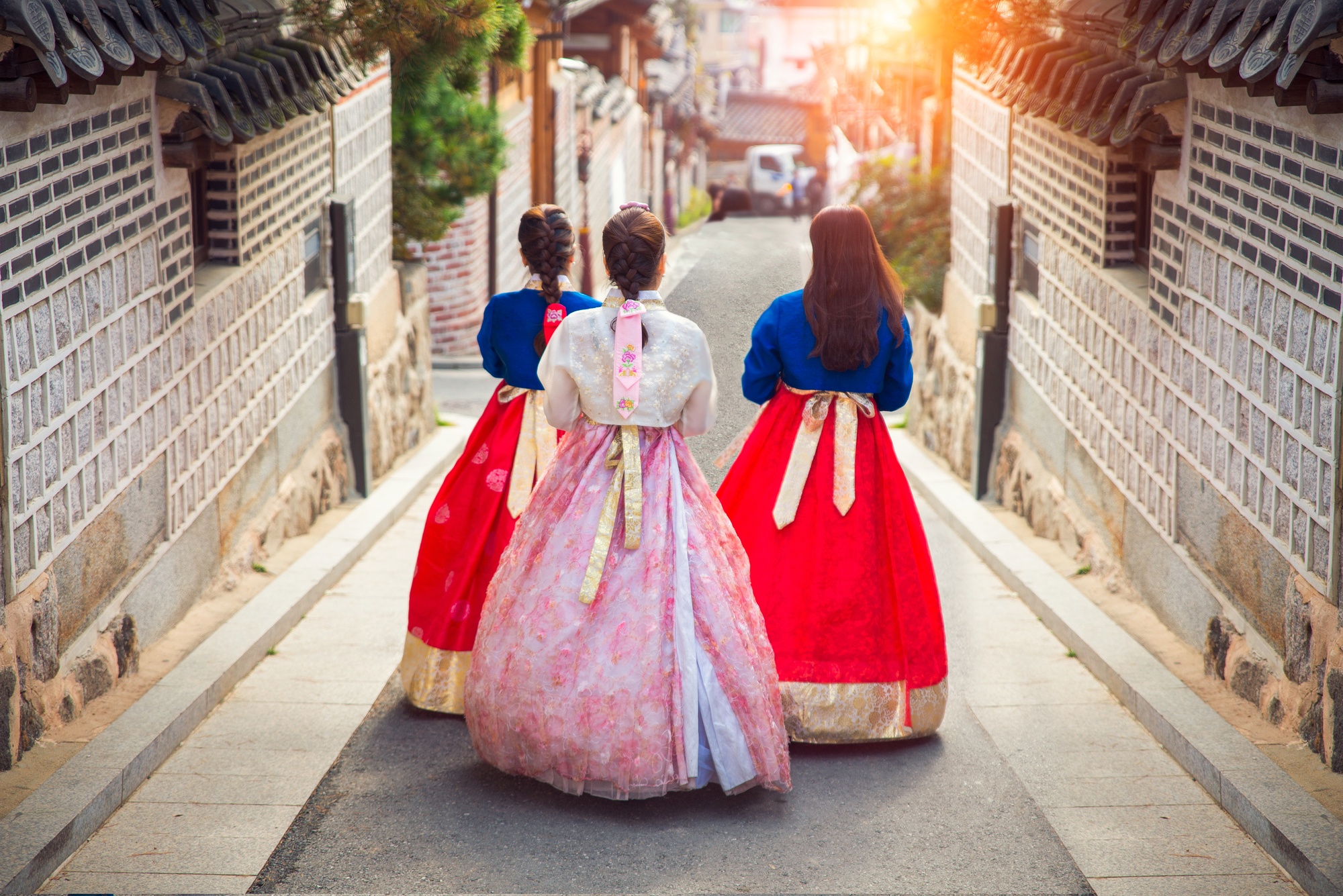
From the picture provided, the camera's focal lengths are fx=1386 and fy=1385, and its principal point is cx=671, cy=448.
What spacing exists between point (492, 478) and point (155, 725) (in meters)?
1.49

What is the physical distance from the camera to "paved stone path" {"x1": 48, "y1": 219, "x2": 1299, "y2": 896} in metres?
4.04

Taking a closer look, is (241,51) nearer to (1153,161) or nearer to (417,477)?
(417,477)

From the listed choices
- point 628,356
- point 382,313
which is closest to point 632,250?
point 628,356

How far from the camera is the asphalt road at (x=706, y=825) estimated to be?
4.02 meters

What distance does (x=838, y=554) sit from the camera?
4.96m

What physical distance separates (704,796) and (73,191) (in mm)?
3124

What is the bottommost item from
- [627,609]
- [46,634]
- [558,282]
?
[46,634]

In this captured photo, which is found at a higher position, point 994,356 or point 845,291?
point 845,291

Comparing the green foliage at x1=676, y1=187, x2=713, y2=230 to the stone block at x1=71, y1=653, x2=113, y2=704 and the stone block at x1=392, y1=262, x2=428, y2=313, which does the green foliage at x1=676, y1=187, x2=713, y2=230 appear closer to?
the stone block at x1=71, y1=653, x2=113, y2=704

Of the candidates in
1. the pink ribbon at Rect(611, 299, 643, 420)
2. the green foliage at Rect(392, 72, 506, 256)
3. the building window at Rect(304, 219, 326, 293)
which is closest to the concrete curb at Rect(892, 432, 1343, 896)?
the pink ribbon at Rect(611, 299, 643, 420)

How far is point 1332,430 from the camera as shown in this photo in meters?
4.50

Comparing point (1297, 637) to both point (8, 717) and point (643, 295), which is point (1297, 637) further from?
point (8, 717)

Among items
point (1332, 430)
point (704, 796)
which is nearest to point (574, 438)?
point (704, 796)

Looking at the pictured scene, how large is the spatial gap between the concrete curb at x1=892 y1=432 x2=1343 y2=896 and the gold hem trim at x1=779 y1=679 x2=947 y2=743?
0.97 meters
